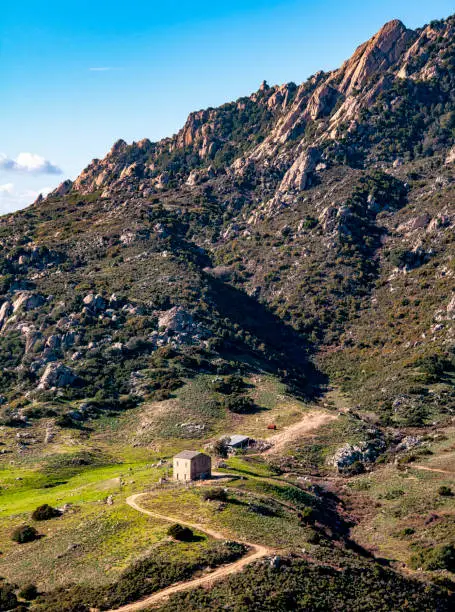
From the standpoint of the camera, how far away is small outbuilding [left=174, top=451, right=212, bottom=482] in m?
71.8

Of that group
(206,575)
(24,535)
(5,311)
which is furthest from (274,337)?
(206,575)

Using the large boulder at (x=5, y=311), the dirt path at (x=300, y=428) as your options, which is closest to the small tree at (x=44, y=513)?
the dirt path at (x=300, y=428)

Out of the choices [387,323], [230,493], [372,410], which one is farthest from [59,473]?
[387,323]

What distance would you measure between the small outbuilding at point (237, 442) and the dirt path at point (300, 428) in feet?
12.0

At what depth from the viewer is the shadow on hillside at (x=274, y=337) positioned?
134875mm

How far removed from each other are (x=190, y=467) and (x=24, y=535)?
2010 cm

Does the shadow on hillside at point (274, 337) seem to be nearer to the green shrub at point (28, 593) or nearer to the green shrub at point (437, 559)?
the green shrub at point (437, 559)

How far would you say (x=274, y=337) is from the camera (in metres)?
153

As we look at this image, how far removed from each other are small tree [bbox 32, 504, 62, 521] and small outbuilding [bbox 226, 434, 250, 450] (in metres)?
32.2

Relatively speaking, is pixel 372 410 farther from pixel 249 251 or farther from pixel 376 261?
pixel 249 251

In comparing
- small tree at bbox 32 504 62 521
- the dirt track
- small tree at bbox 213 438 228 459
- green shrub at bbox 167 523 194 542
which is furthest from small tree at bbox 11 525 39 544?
small tree at bbox 213 438 228 459

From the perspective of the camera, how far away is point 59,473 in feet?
272

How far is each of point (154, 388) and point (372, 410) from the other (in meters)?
40.8

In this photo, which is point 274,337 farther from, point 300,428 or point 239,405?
point 300,428
